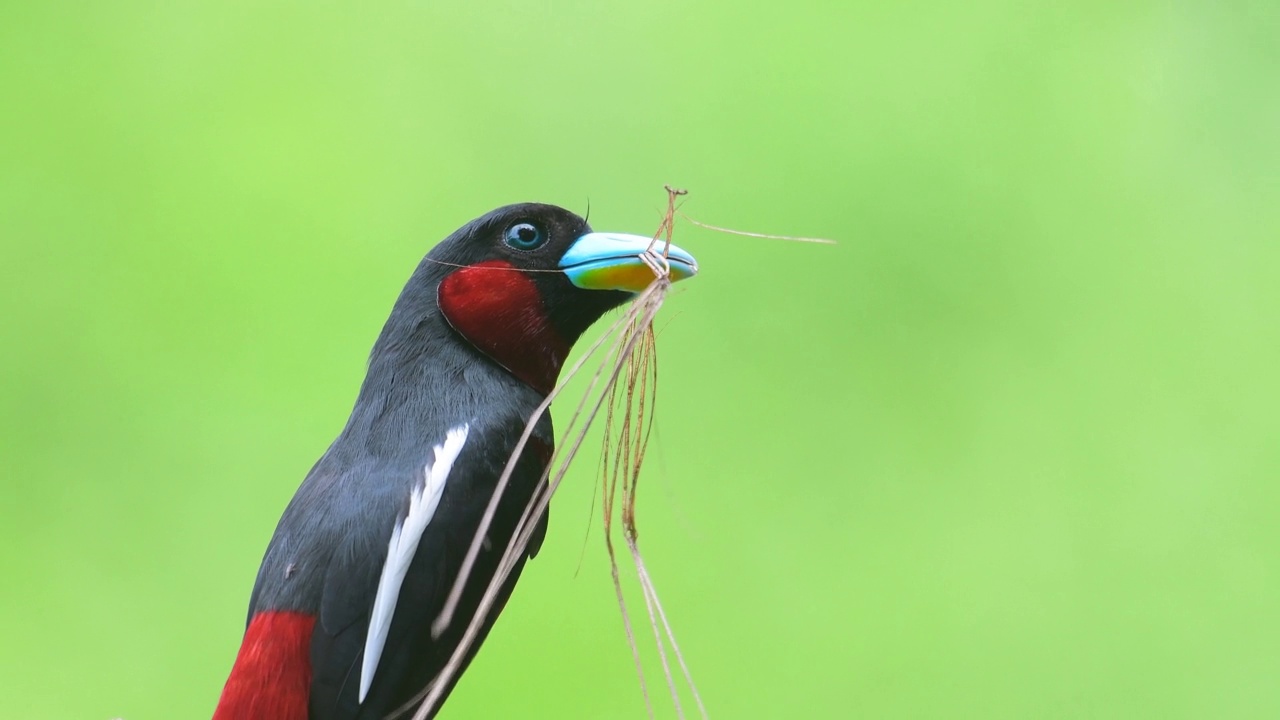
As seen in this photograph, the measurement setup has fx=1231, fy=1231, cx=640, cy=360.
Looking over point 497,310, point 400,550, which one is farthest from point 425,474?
point 497,310

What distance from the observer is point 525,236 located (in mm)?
1222

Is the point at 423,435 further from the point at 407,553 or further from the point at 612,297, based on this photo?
the point at 612,297

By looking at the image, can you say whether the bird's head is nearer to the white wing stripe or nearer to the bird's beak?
the bird's beak

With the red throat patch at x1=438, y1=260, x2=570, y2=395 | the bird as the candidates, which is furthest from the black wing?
the red throat patch at x1=438, y1=260, x2=570, y2=395

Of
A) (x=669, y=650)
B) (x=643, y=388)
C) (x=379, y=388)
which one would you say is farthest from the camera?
(x=669, y=650)

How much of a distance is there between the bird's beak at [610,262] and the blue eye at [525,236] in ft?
0.10

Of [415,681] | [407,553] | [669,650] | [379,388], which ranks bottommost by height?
[669,650]

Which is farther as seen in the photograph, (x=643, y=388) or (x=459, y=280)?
(x=459, y=280)

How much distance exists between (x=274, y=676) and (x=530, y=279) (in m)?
0.44

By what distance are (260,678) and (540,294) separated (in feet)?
1.43

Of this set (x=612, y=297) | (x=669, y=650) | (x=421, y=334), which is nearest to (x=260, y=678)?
(x=421, y=334)

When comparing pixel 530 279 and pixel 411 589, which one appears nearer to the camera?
pixel 411 589

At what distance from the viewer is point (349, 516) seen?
1.09m

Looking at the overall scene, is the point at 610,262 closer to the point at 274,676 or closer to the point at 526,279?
the point at 526,279
